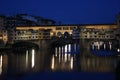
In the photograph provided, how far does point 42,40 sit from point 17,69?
14.1 meters

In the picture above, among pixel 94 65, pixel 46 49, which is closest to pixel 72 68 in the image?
pixel 94 65

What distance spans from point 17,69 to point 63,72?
2914 millimetres

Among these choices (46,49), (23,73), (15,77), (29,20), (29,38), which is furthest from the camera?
(29,20)

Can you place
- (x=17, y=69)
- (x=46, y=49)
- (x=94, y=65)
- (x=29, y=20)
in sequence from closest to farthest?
(x=17, y=69), (x=94, y=65), (x=46, y=49), (x=29, y=20)

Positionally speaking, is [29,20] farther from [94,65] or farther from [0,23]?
[94,65]

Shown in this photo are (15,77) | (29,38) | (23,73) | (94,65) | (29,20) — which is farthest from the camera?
(29,20)

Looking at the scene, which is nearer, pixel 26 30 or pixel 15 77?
pixel 15 77

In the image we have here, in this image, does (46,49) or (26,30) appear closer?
(46,49)

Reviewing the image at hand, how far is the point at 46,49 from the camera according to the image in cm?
3212

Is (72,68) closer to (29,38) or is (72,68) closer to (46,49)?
(46,49)

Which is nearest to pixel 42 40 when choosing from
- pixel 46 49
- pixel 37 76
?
pixel 46 49

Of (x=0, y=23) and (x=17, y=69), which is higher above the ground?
(x=0, y=23)

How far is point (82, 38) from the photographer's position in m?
33.0

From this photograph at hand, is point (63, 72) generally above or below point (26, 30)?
below
